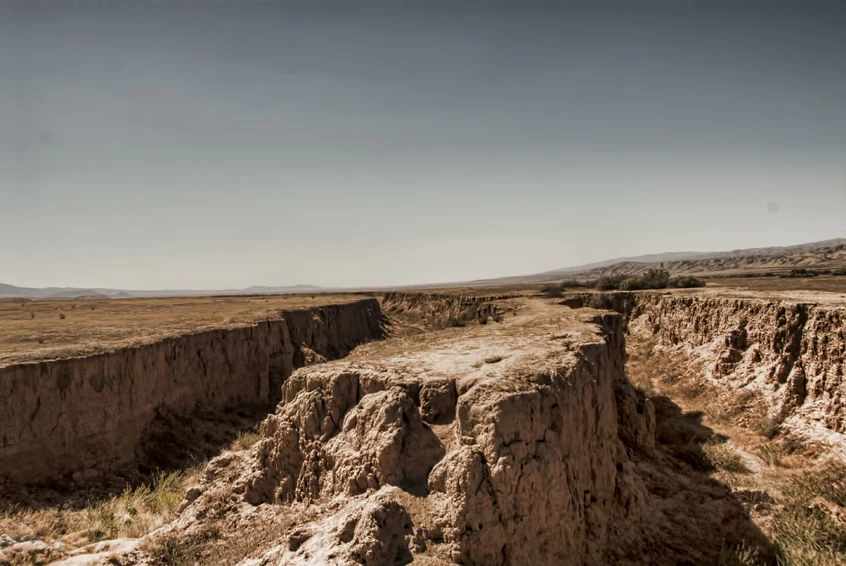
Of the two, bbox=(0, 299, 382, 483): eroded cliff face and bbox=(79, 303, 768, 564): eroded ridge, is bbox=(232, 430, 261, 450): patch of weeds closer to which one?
bbox=(0, 299, 382, 483): eroded cliff face

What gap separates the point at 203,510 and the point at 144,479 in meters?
9.10

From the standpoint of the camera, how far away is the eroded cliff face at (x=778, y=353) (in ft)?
62.5

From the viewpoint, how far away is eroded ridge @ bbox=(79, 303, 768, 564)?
8484 mm

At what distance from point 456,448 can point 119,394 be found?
56.0 ft

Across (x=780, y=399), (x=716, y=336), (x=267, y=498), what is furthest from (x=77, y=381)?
(x=716, y=336)

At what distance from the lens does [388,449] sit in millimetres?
9641

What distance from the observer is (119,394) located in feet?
65.6

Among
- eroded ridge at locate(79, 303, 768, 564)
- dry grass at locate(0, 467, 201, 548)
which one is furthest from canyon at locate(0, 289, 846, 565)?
dry grass at locate(0, 467, 201, 548)

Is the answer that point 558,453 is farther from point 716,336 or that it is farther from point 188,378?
point 716,336

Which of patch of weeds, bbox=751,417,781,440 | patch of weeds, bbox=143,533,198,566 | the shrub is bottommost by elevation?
patch of weeds, bbox=751,417,781,440

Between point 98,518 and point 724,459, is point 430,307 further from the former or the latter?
point 98,518

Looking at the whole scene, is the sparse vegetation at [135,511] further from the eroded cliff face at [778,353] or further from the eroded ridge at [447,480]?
the eroded cliff face at [778,353]

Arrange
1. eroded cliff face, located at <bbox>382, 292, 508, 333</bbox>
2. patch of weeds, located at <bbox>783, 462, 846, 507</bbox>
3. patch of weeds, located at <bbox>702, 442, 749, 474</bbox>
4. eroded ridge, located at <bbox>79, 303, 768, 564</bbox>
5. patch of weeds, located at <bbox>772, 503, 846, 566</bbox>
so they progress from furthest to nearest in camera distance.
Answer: eroded cliff face, located at <bbox>382, 292, 508, 333</bbox>, patch of weeds, located at <bbox>702, 442, 749, 474</bbox>, patch of weeds, located at <bbox>783, 462, 846, 507</bbox>, patch of weeds, located at <bbox>772, 503, 846, 566</bbox>, eroded ridge, located at <bbox>79, 303, 768, 564</bbox>

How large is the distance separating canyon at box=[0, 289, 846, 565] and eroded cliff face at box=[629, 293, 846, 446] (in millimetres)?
96
